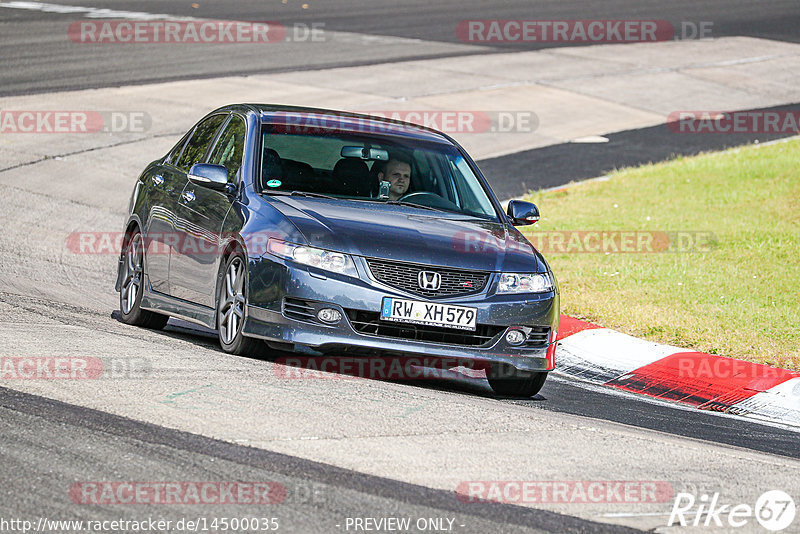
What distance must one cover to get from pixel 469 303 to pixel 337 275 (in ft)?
2.70

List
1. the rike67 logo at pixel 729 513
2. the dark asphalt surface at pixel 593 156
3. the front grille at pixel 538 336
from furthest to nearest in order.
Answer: the dark asphalt surface at pixel 593 156, the front grille at pixel 538 336, the rike67 logo at pixel 729 513

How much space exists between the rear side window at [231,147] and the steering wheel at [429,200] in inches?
45.6

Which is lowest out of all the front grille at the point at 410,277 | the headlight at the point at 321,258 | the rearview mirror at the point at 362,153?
the front grille at the point at 410,277

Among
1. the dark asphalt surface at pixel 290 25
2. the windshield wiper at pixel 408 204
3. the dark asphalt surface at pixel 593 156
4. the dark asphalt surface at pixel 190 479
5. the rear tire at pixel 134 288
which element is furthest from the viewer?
the dark asphalt surface at pixel 290 25

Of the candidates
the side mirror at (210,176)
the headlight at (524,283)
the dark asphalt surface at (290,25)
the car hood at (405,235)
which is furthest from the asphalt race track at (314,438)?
the dark asphalt surface at (290,25)

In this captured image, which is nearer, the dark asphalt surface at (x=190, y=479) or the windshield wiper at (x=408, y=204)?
the dark asphalt surface at (x=190, y=479)

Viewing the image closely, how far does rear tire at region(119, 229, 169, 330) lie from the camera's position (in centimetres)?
961

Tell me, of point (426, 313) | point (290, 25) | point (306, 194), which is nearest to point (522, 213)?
point (306, 194)

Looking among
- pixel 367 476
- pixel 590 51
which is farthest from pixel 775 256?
pixel 590 51

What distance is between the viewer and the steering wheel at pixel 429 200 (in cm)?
875

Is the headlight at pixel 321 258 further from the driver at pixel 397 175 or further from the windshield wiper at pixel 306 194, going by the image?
the driver at pixel 397 175

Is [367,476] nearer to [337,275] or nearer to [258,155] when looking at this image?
[337,275]

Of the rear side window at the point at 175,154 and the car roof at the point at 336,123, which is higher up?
the car roof at the point at 336,123

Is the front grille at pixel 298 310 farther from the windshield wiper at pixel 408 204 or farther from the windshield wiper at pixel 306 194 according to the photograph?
the windshield wiper at pixel 408 204
